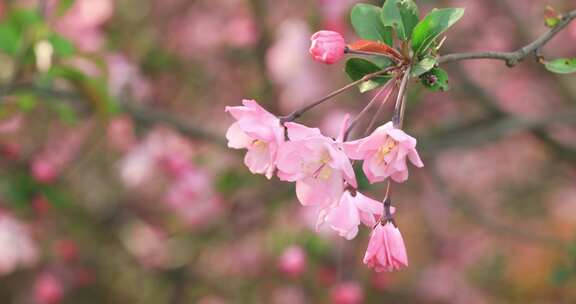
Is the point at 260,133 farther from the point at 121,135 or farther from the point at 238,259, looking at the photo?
the point at 238,259

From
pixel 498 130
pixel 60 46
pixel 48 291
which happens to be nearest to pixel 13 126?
pixel 48 291

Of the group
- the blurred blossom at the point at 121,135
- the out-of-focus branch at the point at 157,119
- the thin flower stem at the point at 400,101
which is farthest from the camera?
the blurred blossom at the point at 121,135

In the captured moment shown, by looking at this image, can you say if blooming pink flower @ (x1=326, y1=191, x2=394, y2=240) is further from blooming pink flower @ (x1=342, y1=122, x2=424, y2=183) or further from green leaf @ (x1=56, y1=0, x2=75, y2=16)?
green leaf @ (x1=56, y1=0, x2=75, y2=16)

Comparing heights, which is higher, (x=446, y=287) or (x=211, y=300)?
(x=446, y=287)

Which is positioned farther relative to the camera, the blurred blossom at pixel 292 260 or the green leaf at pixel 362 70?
the blurred blossom at pixel 292 260

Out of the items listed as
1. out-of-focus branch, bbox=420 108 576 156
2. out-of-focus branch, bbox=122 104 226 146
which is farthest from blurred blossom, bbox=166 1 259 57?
out-of-focus branch, bbox=420 108 576 156

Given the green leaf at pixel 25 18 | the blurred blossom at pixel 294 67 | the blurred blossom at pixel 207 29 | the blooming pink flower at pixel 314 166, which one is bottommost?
the blooming pink flower at pixel 314 166

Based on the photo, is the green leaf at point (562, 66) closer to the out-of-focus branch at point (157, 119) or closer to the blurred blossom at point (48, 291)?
the out-of-focus branch at point (157, 119)

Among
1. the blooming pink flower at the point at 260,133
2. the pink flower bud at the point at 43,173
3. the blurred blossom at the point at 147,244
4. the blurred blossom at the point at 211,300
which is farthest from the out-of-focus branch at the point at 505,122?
the blurred blossom at the point at 211,300
